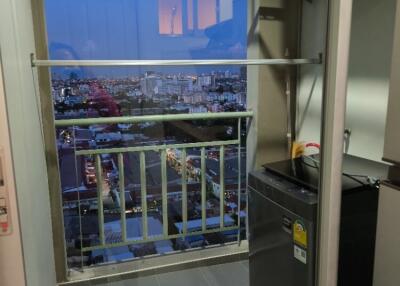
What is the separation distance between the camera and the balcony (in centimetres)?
225

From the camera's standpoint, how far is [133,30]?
2.05 m

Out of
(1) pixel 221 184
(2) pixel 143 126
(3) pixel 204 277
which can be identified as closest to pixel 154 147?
(2) pixel 143 126

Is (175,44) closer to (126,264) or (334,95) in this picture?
(334,95)

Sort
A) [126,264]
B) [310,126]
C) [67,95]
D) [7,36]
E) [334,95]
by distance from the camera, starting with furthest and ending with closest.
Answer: [126,264]
[310,126]
[67,95]
[334,95]
[7,36]

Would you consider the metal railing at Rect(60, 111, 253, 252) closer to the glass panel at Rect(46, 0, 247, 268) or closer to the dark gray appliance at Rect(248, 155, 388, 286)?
the glass panel at Rect(46, 0, 247, 268)

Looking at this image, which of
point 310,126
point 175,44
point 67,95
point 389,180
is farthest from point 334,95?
point 67,95

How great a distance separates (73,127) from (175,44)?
77 cm

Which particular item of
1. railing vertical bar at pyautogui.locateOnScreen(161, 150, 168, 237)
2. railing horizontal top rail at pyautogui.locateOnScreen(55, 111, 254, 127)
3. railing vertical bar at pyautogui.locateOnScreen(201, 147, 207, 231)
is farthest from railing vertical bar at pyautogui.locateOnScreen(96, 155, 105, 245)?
railing vertical bar at pyautogui.locateOnScreen(201, 147, 207, 231)

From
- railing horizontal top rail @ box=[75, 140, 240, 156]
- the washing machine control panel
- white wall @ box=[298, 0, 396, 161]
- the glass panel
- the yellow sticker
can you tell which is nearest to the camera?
the washing machine control panel

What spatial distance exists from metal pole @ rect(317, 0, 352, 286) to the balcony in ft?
4.23

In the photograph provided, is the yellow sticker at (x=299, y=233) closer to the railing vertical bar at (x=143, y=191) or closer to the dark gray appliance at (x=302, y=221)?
the dark gray appliance at (x=302, y=221)

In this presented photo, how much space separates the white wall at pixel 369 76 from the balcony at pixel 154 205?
766 millimetres

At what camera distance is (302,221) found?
151cm

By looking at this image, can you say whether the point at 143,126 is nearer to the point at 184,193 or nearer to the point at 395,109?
the point at 184,193
